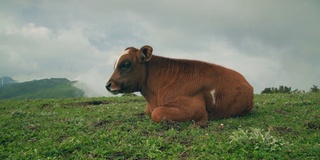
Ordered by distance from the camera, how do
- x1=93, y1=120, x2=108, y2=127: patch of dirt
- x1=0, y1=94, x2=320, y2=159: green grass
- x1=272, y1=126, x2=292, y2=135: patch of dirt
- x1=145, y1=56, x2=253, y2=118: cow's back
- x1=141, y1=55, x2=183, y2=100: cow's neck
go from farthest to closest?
1. x1=141, y1=55, x2=183, y2=100: cow's neck
2. x1=145, y1=56, x2=253, y2=118: cow's back
3. x1=93, y1=120, x2=108, y2=127: patch of dirt
4. x1=272, y1=126, x2=292, y2=135: patch of dirt
5. x1=0, y1=94, x2=320, y2=159: green grass

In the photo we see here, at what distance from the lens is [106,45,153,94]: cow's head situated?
36.1 feet

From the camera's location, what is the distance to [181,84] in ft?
36.1

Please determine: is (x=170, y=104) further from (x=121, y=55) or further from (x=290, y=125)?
(x=290, y=125)

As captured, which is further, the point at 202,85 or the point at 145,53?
the point at 145,53

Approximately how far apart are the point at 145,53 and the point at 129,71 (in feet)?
2.61

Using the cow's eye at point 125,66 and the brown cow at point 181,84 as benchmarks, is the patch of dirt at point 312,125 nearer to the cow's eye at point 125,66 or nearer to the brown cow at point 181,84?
the brown cow at point 181,84

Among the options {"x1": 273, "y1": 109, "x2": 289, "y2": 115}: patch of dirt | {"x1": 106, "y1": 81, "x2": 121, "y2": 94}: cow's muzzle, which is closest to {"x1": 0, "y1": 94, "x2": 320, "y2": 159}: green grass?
{"x1": 106, "y1": 81, "x2": 121, "y2": 94}: cow's muzzle

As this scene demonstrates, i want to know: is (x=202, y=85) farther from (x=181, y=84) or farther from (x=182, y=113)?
(x=182, y=113)

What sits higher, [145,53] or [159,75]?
[145,53]

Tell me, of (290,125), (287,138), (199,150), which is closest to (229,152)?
(199,150)

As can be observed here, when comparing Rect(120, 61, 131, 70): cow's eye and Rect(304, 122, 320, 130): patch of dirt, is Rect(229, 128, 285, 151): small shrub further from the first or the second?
Rect(120, 61, 131, 70): cow's eye

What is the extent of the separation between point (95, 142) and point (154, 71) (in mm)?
4314

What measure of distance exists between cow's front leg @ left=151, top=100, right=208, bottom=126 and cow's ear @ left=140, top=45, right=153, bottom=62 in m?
1.84

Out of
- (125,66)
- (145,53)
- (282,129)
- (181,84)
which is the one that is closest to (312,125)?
(282,129)
